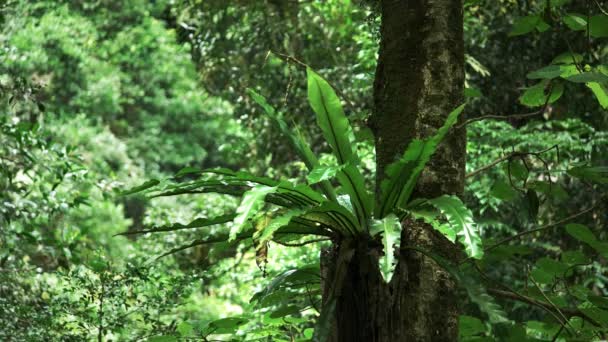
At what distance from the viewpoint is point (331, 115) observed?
1530 mm

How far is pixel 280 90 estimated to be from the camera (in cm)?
738

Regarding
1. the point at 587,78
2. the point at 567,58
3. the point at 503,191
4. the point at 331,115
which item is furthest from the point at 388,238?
the point at 567,58

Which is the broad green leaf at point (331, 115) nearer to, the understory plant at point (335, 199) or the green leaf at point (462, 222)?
the understory plant at point (335, 199)

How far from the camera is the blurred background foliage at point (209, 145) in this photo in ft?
7.45

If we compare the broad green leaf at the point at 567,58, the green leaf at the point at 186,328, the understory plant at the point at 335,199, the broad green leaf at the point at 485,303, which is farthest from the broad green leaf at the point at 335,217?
the broad green leaf at the point at 567,58

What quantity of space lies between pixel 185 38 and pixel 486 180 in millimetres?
3991

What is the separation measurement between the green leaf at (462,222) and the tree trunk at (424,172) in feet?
0.50

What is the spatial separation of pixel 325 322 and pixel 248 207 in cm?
29

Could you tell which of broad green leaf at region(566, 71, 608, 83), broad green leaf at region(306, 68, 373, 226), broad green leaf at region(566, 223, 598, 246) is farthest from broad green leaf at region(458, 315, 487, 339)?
broad green leaf at region(566, 71, 608, 83)

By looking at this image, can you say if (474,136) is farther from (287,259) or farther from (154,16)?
(154,16)

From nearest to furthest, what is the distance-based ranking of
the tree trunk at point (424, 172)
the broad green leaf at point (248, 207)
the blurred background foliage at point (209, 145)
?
1. the broad green leaf at point (248, 207)
2. the tree trunk at point (424, 172)
3. the blurred background foliage at point (209, 145)

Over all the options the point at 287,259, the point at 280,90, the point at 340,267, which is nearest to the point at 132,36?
the point at 280,90

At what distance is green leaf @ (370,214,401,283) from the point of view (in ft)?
4.29

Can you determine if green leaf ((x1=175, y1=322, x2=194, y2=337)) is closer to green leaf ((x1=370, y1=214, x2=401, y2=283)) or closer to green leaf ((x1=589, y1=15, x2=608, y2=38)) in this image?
green leaf ((x1=370, y1=214, x2=401, y2=283))
